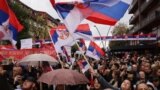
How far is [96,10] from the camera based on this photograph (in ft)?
29.9

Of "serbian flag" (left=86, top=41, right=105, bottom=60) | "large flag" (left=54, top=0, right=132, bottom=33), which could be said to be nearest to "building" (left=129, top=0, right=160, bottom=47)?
"serbian flag" (left=86, top=41, right=105, bottom=60)

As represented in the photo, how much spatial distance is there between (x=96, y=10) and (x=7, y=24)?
1.90 metres

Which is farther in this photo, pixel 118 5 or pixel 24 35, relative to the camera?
pixel 24 35

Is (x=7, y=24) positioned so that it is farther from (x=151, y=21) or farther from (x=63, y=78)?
(x=151, y=21)

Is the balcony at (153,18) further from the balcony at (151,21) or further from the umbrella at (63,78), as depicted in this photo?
the umbrella at (63,78)

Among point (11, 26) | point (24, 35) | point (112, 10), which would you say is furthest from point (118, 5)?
point (24, 35)

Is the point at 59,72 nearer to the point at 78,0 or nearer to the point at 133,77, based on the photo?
the point at 78,0

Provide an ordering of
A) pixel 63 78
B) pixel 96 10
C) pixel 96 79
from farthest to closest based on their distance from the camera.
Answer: pixel 96 10, pixel 96 79, pixel 63 78

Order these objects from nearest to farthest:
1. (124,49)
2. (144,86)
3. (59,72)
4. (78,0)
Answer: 1. (144,86)
2. (59,72)
3. (78,0)
4. (124,49)

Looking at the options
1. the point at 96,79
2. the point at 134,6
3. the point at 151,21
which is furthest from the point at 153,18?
the point at 96,79

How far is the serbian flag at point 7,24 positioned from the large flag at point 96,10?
117 cm

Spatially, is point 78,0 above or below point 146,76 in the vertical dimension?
above

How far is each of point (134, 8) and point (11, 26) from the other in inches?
2833

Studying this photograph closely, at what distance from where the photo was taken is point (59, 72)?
324 inches
